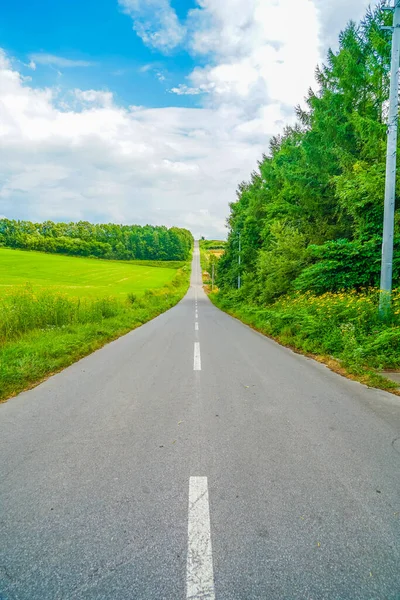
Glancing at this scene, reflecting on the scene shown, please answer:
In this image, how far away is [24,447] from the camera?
10.9ft

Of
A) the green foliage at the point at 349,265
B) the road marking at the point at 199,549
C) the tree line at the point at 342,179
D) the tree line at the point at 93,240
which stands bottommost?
the road marking at the point at 199,549

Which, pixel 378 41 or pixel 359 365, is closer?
pixel 359 365

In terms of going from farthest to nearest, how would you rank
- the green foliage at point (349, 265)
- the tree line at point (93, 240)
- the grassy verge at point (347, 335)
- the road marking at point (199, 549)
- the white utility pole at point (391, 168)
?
1. the tree line at point (93, 240)
2. the green foliage at point (349, 265)
3. the white utility pole at point (391, 168)
4. the grassy verge at point (347, 335)
5. the road marking at point (199, 549)

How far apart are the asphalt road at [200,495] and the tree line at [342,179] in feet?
20.8

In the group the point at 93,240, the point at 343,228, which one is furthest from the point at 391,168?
the point at 93,240

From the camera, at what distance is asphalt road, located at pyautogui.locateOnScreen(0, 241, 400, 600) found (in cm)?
180

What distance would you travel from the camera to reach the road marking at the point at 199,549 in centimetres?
171

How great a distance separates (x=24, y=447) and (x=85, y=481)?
1.09 m

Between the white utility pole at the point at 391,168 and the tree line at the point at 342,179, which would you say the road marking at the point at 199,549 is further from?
the tree line at the point at 342,179

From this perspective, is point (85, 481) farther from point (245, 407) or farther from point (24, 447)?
point (245, 407)

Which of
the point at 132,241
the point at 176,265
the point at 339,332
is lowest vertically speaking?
the point at 339,332

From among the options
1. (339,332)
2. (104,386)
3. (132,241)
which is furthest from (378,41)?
(132,241)

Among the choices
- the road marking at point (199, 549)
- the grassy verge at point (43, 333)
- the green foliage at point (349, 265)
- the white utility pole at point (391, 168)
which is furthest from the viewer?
the green foliage at point (349, 265)

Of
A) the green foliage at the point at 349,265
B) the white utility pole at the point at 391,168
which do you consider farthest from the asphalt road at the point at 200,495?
the green foliage at the point at 349,265
